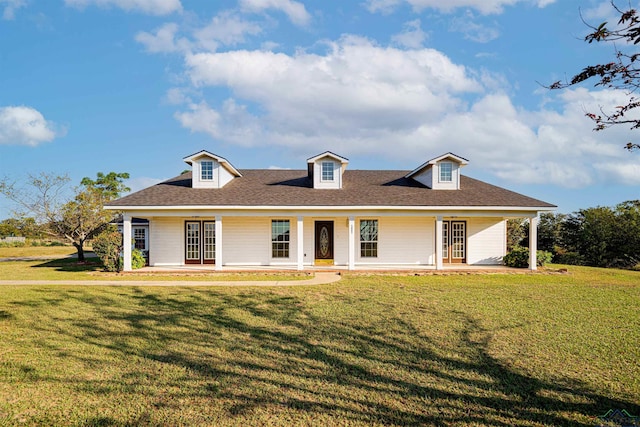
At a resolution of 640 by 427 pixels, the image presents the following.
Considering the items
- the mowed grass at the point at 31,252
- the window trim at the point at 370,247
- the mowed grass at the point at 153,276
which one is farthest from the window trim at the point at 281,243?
the mowed grass at the point at 31,252

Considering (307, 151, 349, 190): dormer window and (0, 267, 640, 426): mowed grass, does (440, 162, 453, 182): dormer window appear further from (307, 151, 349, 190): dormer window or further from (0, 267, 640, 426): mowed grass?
(0, 267, 640, 426): mowed grass

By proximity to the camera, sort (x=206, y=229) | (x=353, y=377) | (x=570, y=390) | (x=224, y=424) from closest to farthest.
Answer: (x=224, y=424)
(x=570, y=390)
(x=353, y=377)
(x=206, y=229)

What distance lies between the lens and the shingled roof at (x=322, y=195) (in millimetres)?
16375

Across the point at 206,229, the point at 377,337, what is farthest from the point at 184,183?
the point at 377,337

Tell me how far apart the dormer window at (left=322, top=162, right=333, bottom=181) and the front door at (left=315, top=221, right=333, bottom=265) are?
2358 mm

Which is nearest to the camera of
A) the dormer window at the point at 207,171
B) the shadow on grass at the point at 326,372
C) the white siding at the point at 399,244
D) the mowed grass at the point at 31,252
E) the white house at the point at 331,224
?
the shadow on grass at the point at 326,372

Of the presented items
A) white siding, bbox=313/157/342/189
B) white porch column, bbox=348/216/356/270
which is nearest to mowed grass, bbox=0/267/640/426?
white porch column, bbox=348/216/356/270

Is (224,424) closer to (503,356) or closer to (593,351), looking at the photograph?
(503,356)

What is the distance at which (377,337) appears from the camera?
7.02 m

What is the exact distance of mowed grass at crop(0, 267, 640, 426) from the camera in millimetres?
4262

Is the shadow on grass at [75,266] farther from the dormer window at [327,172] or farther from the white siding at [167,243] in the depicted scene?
the dormer window at [327,172]

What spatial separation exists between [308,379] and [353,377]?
66 cm

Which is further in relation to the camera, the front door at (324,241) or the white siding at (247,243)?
the front door at (324,241)

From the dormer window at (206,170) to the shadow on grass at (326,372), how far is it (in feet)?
34.9
